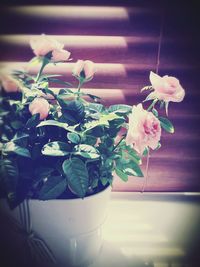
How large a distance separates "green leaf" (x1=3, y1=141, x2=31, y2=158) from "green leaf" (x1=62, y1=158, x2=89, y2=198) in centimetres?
9

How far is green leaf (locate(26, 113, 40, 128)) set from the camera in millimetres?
690

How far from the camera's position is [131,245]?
92 cm

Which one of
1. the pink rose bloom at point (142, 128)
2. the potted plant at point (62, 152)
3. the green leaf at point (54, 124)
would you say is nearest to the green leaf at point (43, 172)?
the potted plant at point (62, 152)

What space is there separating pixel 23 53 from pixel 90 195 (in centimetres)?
53

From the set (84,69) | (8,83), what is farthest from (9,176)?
(84,69)

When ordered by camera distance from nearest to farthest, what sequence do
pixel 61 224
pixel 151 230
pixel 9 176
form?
pixel 9 176 → pixel 61 224 → pixel 151 230

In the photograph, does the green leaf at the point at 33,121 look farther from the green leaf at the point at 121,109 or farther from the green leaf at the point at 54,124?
the green leaf at the point at 121,109

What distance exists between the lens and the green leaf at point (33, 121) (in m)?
0.69

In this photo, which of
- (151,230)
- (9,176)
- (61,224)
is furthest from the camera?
(151,230)

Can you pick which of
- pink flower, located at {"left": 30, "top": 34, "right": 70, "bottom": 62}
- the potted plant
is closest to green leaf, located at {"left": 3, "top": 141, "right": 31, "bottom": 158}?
the potted plant

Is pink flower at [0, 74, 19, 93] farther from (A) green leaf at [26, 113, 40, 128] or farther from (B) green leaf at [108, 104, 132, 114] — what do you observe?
(B) green leaf at [108, 104, 132, 114]

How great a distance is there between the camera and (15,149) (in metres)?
0.64

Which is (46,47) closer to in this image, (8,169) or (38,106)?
(38,106)

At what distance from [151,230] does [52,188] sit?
1.59 ft
